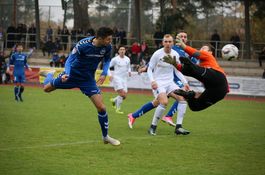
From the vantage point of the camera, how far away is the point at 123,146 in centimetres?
1041

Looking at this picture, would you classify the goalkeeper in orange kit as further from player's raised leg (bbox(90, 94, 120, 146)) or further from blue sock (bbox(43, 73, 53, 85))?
blue sock (bbox(43, 73, 53, 85))

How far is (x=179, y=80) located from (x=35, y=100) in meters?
9.08

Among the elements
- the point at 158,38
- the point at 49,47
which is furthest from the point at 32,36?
the point at 158,38

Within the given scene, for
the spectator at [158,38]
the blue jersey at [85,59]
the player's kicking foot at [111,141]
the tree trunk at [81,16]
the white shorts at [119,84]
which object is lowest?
the player's kicking foot at [111,141]

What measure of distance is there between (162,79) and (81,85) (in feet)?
9.30

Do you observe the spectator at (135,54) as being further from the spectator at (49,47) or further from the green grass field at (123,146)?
the green grass field at (123,146)

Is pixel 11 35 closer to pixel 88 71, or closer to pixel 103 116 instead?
pixel 88 71

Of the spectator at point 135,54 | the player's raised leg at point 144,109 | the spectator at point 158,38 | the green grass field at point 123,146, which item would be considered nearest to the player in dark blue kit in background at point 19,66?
the green grass field at point 123,146

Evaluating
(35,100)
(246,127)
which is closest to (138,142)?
(246,127)

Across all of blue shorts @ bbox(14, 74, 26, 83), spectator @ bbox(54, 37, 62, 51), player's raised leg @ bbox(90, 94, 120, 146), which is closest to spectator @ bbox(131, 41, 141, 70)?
spectator @ bbox(54, 37, 62, 51)

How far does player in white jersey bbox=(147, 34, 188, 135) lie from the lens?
12.3m

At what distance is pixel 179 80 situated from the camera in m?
13.4

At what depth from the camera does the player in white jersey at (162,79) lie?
12297 millimetres

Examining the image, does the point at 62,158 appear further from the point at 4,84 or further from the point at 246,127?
the point at 4,84
